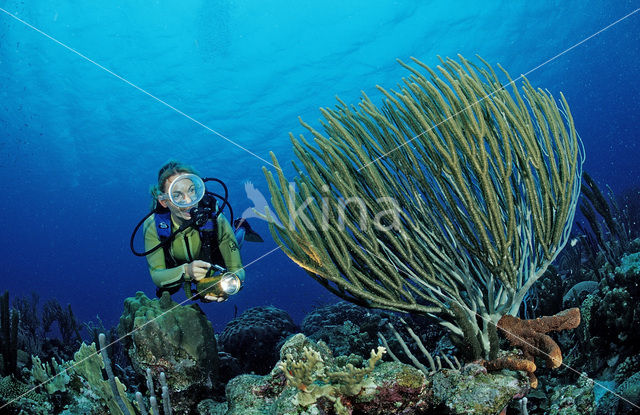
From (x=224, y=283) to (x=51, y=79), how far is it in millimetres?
27403

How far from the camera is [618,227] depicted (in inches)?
284

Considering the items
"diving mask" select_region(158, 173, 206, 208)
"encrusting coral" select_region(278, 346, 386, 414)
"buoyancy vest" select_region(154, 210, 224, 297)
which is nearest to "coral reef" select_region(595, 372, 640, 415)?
"encrusting coral" select_region(278, 346, 386, 414)

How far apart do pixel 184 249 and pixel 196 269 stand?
0.77 m

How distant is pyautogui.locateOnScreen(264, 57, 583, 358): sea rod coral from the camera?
7.28ft

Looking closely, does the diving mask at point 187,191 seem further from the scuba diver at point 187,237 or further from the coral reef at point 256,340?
the coral reef at point 256,340

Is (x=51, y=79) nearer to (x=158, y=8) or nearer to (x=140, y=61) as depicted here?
(x=140, y=61)

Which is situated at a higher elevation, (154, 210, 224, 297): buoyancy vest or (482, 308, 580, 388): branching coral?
(154, 210, 224, 297): buoyancy vest

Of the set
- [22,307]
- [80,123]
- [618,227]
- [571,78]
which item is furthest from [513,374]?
[571,78]

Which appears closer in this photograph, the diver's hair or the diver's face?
the diver's face

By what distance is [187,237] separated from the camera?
12.5ft

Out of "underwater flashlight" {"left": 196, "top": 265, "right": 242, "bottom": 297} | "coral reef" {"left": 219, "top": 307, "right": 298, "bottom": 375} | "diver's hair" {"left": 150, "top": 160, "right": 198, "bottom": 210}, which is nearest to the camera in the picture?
"underwater flashlight" {"left": 196, "top": 265, "right": 242, "bottom": 297}

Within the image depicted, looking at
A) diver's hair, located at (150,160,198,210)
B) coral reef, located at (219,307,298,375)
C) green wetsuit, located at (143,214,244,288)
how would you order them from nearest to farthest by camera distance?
green wetsuit, located at (143,214,244,288) → diver's hair, located at (150,160,198,210) → coral reef, located at (219,307,298,375)

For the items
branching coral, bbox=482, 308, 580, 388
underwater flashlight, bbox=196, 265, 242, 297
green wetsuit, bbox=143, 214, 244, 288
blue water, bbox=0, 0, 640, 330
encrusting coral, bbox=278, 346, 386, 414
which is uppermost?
blue water, bbox=0, 0, 640, 330

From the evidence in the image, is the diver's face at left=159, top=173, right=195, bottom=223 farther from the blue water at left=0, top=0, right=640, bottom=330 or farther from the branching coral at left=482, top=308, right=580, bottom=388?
the blue water at left=0, top=0, right=640, bottom=330
